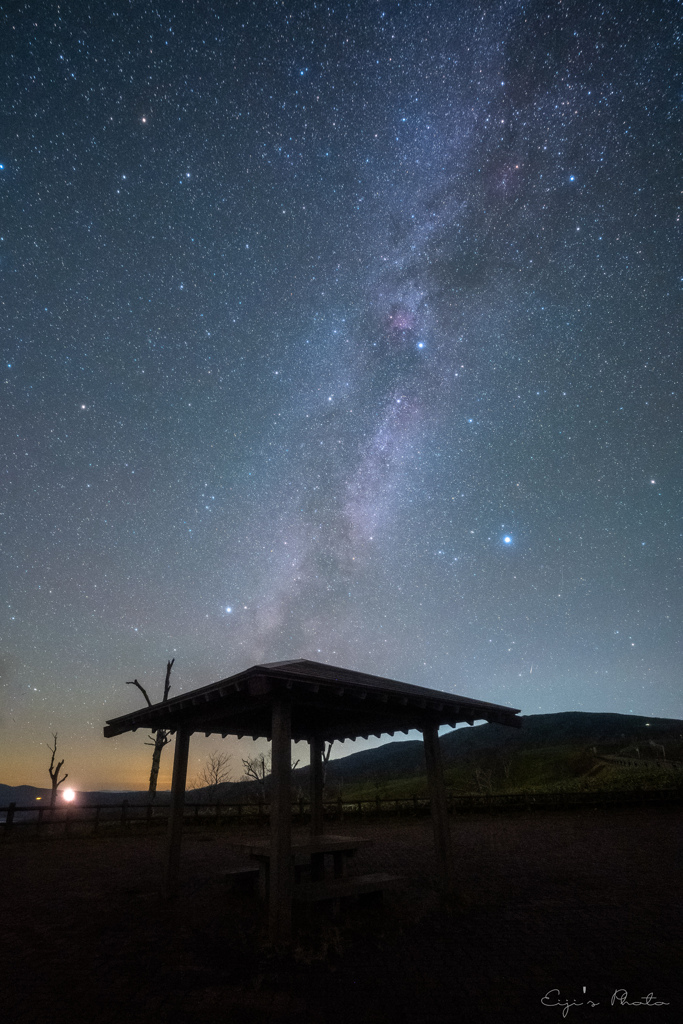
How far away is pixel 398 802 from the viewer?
22.2m

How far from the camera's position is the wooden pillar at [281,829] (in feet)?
21.2

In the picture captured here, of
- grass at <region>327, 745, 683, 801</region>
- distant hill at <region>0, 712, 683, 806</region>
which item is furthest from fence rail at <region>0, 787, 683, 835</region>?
grass at <region>327, 745, 683, 801</region>

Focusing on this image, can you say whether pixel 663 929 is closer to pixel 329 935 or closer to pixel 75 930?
pixel 329 935

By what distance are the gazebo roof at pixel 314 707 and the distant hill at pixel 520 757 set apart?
1973 millimetres

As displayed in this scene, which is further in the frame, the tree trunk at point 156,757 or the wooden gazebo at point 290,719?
the tree trunk at point 156,757

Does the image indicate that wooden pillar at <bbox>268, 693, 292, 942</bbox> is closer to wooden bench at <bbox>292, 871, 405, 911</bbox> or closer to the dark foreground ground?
the dark foreground ground

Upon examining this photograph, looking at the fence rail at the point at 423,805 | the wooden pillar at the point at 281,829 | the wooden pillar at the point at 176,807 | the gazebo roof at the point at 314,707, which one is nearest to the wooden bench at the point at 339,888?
the wooden pillar at the point at 281,829

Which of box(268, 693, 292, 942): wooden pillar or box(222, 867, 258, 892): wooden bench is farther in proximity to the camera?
box(222, 867, 258, 892): wooden bench

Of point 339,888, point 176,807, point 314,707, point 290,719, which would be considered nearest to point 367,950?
point 339,888

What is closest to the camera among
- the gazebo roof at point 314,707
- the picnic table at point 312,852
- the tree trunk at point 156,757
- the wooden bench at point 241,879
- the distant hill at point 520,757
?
the gazebo roof at point 314,707

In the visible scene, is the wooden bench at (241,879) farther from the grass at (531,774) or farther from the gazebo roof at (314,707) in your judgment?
the grass at (531,774)

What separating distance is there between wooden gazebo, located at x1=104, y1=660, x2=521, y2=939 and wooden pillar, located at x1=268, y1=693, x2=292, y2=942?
0.01 m

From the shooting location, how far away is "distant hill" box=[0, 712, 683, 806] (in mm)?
48438

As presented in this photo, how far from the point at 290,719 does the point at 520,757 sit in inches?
2816
